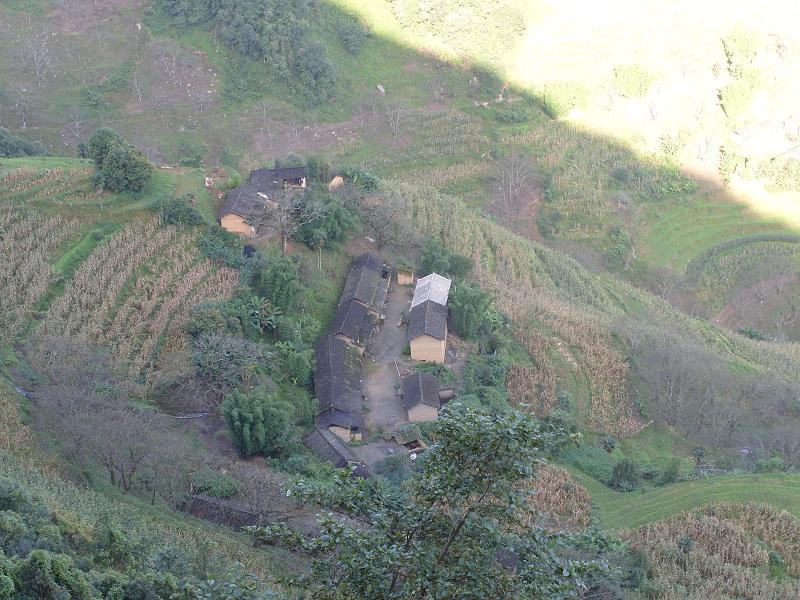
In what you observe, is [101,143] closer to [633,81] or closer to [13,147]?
[13,147]

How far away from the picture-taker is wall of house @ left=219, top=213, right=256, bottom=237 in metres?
32.8

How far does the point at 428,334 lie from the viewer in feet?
100

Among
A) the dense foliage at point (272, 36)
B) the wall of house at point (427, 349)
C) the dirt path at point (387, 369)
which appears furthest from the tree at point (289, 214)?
the dense foliage at point (272, 36)

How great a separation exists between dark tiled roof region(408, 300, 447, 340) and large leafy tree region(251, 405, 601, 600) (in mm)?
19585

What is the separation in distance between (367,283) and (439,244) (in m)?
5.99

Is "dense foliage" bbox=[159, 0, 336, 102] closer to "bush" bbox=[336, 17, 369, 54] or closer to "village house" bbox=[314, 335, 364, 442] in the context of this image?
"bush" bbox=[336, 17, 369, 54]

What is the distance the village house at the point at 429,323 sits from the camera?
1214 inches

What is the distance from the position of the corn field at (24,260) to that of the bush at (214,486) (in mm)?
8320

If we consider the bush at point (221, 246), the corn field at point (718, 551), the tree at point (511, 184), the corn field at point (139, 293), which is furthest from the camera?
the tree at point (511, 184)

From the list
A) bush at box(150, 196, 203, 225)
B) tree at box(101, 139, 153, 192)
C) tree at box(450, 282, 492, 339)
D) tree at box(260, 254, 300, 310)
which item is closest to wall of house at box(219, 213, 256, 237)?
bush at box(150, 196, 203, 225)

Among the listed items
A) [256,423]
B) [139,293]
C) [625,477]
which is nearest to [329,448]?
[256,423]

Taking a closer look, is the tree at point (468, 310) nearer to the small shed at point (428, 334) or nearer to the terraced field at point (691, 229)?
the small shed at point (428, 334)

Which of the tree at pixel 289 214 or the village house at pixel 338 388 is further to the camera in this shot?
the tree at pixel 289 214

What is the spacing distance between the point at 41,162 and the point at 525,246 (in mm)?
23881
